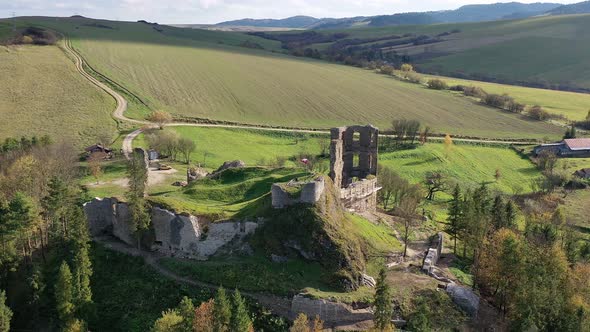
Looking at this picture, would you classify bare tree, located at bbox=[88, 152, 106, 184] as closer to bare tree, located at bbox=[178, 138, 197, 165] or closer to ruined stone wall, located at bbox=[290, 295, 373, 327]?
bare tree, located at bbox=[178, 138, 197, 165]

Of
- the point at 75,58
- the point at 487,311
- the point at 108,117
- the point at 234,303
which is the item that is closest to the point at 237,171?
the point at 234,303


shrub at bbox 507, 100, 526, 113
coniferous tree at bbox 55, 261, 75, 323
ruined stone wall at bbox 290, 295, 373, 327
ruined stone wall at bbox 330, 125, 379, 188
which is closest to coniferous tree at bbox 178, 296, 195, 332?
ruined stone wall at bbox 290, 295, 373, 327

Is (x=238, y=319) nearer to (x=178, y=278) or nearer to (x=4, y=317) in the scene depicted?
(x=178, y=278)

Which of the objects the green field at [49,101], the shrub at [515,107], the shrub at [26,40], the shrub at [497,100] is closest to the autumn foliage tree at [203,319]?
the green field at [49,101]

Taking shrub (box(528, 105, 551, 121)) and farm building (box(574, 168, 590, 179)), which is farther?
shrub (box(528, 105, 551, 121))

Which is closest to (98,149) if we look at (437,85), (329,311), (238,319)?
(238,319)

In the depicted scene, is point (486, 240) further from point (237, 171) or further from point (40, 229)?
point (40, 229)
